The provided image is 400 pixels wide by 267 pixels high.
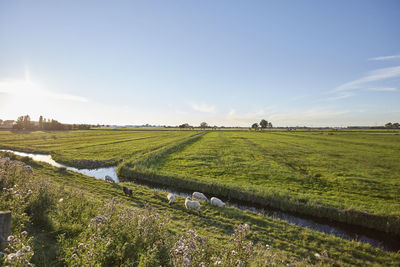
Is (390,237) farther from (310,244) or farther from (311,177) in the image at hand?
(311,177)

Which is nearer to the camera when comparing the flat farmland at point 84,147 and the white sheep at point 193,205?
the white sheep at point 193,205

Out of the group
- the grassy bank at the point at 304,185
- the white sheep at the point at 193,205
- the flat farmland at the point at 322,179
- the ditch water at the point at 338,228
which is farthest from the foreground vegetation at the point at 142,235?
the flat farmland at the point at 322,179

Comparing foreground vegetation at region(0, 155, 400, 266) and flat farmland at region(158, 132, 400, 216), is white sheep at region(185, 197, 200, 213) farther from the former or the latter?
flat farmland at region(158, 132, 400, 216)

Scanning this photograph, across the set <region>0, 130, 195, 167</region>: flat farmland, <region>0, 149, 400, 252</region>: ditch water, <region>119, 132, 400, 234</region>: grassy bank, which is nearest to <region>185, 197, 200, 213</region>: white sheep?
<region>0, 149, 400, 252</region>: ditch water

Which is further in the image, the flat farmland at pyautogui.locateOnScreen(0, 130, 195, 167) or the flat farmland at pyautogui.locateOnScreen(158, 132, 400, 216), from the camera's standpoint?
the flat farmland at pyautogui.locateOnScreen(0, 130, 195, 167)

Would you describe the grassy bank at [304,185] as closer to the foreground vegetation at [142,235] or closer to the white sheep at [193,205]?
the foreground vegetation at [142,235]

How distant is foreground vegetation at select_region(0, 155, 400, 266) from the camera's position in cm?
416

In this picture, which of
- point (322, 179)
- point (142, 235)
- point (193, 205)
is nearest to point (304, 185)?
point (322, 179)

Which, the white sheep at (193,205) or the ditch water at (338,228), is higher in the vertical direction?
the white sheep at (193,205)

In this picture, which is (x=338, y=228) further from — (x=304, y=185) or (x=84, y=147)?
(x=84, y=147)

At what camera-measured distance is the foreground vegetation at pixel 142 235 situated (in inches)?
164

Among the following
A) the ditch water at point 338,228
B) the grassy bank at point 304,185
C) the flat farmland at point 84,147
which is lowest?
the ditch water at point 338,228

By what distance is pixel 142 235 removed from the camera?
532 cm

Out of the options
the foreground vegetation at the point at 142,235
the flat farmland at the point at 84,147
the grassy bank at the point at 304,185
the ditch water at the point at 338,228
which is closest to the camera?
the foreground vegetation at the point at 142,235
